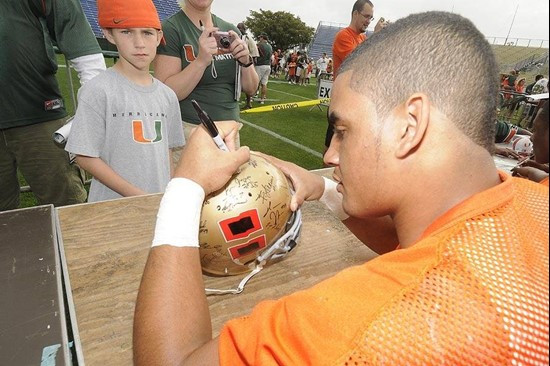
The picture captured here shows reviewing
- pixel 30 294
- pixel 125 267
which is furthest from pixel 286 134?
pixel 30 294

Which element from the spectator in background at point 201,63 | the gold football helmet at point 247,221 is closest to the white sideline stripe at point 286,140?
the spectator in background at point 201,63

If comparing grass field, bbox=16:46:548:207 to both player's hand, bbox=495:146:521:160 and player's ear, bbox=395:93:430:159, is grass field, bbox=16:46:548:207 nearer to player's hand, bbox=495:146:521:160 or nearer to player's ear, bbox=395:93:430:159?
player's hand, bbox=495:146:521:160

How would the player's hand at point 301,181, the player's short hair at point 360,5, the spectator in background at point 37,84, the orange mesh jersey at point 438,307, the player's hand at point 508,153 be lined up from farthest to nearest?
the player's short hair at point 360,5 → the player's hand at point 508,153 → the spectator in background at point 37,84 → the player's hand at point 301,181 → the orange mesh jersey at point 438,307

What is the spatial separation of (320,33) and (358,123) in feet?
189

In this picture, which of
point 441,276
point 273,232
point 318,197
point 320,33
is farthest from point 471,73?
point 320,33

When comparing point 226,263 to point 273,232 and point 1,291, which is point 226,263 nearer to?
point 273,232

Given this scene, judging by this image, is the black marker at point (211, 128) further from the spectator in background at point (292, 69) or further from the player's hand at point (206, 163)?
the spectator in background at point (292, 69)

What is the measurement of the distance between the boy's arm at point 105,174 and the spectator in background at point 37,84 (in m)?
0.58

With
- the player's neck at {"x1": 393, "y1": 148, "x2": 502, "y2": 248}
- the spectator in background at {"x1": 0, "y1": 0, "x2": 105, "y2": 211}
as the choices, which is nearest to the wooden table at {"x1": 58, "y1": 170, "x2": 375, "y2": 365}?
the player's neck at {"x1": 393, "y1": 148, "x2": 502, "y2": 248}

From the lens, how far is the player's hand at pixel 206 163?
1.05 m

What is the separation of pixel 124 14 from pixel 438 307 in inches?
78.2

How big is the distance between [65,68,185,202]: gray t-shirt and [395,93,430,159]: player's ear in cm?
155

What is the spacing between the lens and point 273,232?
47.7 inches

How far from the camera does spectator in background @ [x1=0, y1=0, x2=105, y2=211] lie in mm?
2129
